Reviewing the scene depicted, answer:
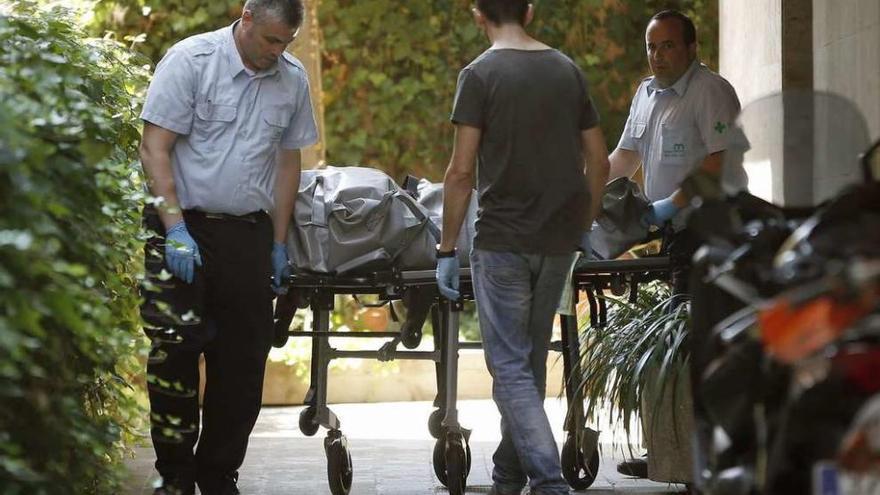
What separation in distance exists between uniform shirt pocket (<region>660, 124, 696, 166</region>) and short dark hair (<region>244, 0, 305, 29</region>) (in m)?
1.86

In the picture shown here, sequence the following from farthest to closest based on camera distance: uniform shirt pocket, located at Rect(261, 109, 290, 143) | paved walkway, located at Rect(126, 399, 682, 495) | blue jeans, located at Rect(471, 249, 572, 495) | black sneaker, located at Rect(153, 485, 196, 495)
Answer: paved walkway, located at Rect(126, 399, 682, 495) < uniform shirt pocket, located at Rect(261, 109, 290, 143) < blue jeans, located at Rect(471, 249, 572, 495) < black sneaker, located at Rect(153, 485, 196, 495)

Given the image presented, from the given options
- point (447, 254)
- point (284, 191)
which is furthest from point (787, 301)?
point (284, 191)

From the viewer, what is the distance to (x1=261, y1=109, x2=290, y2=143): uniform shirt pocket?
6371mm

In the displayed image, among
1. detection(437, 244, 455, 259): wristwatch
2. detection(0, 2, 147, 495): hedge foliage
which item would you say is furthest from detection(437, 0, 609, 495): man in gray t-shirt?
detection(0, 2, 147, 495): hedge foliage

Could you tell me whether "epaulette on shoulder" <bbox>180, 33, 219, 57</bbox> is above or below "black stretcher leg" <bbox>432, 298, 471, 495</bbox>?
above

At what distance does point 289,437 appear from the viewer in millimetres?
9023

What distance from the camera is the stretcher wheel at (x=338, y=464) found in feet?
21.8

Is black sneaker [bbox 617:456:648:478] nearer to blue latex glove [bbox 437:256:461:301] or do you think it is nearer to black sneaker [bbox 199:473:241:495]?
blue latex glove [bbox 437:256:461:301]

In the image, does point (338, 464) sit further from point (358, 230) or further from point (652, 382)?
point (652, 382)

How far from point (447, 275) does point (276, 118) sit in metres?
0.92

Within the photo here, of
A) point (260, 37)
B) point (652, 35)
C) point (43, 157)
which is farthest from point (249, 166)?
point (43, 157)

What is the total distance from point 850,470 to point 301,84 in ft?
13.8

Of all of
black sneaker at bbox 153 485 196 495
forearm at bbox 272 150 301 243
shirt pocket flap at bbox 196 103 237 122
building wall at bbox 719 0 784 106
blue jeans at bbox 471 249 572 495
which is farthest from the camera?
building wall at bbox 719 0 784 106

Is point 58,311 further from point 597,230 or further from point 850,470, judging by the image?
point 597,230
